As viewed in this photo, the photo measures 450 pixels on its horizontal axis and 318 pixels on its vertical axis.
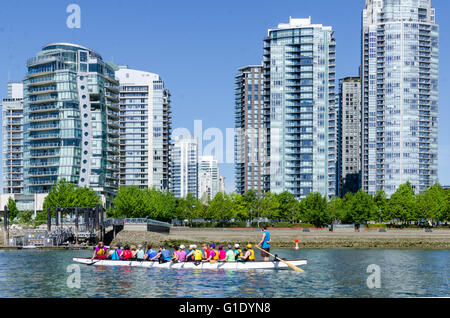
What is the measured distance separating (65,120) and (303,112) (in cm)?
7856

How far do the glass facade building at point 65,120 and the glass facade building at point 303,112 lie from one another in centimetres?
6148

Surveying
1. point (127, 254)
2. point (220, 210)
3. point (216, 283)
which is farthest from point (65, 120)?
point (216, 283)

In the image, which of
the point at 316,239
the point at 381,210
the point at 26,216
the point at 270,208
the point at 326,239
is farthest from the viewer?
the point at 270,208

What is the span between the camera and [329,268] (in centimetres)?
5991

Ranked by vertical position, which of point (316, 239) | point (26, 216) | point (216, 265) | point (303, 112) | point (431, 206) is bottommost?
point (316, 239)

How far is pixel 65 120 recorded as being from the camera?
152m

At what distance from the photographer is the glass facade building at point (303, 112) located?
195 m

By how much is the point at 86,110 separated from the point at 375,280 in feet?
384

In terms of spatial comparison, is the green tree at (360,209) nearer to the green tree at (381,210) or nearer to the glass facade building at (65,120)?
the green tree at (381,210)

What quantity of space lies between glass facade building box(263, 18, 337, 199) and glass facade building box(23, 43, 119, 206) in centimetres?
6148

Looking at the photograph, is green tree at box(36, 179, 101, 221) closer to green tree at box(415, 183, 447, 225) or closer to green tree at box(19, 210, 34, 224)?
green tree at box(19, 210, 34, 224)

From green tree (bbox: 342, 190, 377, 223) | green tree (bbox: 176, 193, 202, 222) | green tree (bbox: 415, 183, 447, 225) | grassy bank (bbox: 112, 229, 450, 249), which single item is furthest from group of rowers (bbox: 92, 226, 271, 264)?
green tree (bbox: 415, 183, 447, 225)

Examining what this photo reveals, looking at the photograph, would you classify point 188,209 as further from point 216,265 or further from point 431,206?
point 216,265
